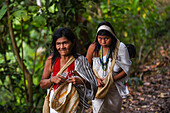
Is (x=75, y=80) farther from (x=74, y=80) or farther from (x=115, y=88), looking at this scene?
(x=115, y=88)

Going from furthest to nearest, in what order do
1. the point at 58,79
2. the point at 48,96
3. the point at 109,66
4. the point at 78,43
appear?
the point at 78,43 → the point at 109,66 → the point at 48,96 → the point at 58,79

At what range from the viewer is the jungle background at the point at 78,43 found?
3.81 metres

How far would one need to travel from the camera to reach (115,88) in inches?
120

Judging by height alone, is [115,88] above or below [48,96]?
below

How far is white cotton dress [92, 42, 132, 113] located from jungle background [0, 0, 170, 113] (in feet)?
2.88

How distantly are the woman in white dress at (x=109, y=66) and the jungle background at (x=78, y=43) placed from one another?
29.7 inches

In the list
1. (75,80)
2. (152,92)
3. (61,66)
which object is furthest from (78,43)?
(152,92)

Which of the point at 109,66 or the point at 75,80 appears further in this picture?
the point at 109,66

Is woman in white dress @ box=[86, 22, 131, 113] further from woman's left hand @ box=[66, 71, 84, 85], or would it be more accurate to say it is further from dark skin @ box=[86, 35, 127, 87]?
woman's left hand @ box=[66, 71, 84, 85]

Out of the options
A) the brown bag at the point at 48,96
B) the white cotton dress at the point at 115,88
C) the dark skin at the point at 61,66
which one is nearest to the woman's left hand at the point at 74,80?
the dark skin at the point at 61,66

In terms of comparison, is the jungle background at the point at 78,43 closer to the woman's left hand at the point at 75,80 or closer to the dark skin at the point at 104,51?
the dark skin at the point at 104,51

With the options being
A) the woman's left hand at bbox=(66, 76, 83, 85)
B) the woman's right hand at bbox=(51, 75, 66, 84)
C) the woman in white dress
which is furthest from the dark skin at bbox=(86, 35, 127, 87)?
the woman's right hand at bbox=(51, 75, 66, 84)

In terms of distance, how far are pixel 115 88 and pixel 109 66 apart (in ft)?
0.98

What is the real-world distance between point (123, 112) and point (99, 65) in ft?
6.29
